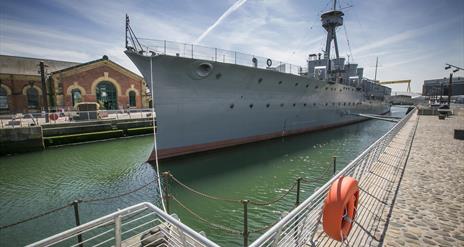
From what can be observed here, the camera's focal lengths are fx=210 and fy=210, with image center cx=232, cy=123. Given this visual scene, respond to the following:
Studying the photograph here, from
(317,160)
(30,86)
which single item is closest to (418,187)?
(317,160)

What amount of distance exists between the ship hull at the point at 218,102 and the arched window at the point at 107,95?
1965 centimetres

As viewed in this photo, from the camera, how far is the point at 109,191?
7.24 metres

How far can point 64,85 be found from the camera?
2316 cm

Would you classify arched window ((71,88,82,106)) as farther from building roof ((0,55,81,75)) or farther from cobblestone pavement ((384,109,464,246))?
cobblestone pavement ((384,109,464,246))

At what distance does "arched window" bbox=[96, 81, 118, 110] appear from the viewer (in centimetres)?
2534

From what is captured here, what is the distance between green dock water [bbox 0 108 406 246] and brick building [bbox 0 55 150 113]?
44.1 ft

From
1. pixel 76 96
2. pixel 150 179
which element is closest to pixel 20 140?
pixel 150 179

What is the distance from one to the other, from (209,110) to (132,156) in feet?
16.8

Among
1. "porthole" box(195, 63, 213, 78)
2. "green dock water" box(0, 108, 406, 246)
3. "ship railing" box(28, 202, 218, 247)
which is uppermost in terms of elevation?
"porthole" box(195, 63, 213, 78)

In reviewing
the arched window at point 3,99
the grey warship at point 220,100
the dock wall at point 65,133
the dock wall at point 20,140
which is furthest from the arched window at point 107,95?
the grey warship at point 220,100

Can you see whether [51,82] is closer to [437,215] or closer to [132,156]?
[132,156]

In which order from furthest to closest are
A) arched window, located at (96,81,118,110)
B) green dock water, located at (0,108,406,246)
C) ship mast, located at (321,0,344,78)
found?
arched window, located at (96,81,118,110) < ship mast, located at (321,0,344,78) < green dock water, located at (0,108,406,246)

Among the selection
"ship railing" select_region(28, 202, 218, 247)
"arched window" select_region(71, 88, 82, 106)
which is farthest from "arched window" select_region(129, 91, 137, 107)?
"ship railing" select_region(28, 202, 218, 247)

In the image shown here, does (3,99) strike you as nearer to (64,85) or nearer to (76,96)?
(64,85)
